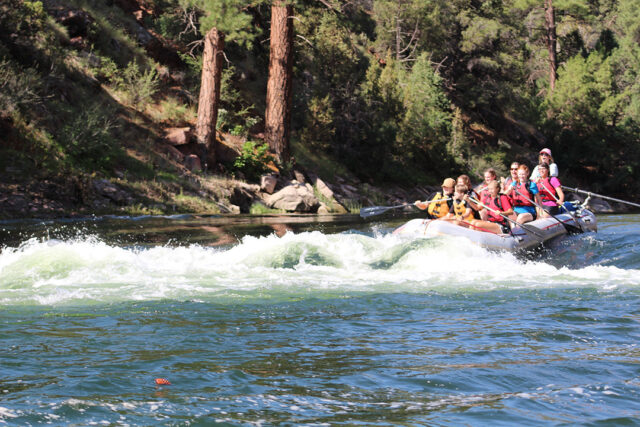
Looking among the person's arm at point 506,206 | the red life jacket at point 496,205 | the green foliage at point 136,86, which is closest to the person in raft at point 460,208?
the red life jacket at point 496,205

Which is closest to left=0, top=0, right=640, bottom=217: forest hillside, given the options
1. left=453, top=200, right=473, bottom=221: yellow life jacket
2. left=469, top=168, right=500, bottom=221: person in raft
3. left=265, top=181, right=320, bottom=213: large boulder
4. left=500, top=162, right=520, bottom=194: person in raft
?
left=265, top=181, right=320, bottom=213: large boulder

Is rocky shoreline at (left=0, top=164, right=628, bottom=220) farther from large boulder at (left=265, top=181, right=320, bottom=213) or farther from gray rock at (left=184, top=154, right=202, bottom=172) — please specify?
gray rock at (left=184, top=154, right=202, bottom=172)

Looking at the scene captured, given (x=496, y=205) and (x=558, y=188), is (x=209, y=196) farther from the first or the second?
(x=496, y=205)

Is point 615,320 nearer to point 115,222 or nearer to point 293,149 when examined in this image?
point 115,222

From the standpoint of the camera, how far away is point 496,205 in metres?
11.6

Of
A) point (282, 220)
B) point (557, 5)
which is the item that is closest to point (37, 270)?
point (282, 220)

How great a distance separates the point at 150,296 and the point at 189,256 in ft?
8.09

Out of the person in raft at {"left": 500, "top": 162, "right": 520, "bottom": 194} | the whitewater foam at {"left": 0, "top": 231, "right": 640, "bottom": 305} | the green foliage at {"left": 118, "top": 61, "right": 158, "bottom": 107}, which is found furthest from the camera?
the green foliage at {"left": 118, "top": 61, "right": 158, "bottom": 107}

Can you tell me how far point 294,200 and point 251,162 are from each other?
6.51ft

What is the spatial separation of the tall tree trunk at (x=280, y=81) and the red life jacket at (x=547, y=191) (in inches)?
428

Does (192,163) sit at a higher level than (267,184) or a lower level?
higher

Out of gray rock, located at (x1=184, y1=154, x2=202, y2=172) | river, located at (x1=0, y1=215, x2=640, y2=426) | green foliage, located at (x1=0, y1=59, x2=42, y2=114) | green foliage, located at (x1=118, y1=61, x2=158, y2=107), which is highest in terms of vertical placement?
green foliage, located at (x1=118, y1=61, x2=158, y2=107)

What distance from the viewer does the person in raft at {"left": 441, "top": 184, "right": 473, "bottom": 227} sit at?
10.8m

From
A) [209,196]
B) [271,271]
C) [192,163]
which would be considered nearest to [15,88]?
[192,163]
